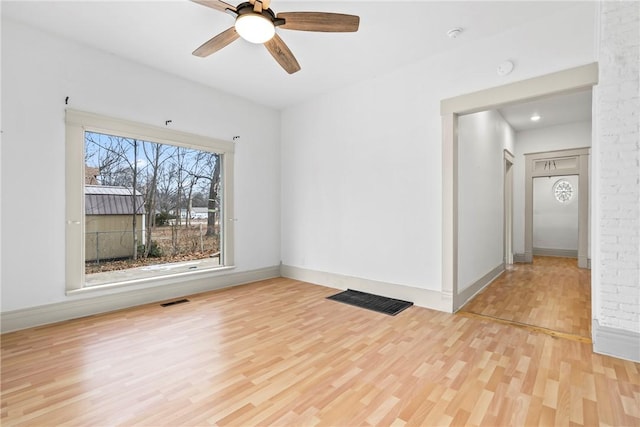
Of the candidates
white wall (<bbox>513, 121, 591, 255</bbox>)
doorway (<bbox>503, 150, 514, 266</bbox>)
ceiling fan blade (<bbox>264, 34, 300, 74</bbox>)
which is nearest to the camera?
ceiling fan blade (<bbox>264, 34, 300, 74</bbox>)

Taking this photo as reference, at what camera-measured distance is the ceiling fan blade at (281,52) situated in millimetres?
2594

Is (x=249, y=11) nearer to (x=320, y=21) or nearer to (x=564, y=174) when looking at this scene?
(x=320, y=21)

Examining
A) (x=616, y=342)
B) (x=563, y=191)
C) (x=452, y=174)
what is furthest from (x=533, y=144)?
(x=616, y=342)

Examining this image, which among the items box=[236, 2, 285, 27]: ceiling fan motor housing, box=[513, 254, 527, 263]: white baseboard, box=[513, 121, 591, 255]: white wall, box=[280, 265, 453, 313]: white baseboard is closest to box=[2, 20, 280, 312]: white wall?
box=[236, 2, 285, 27]: ceiling fan motor housing

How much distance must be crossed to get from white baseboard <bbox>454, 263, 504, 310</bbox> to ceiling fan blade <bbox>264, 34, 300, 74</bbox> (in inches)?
124

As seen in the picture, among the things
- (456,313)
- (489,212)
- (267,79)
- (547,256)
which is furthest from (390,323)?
(547,256)

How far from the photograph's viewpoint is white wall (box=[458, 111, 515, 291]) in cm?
385

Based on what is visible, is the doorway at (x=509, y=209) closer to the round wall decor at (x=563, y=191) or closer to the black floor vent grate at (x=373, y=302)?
the round wall decor at (x=563, y=191)

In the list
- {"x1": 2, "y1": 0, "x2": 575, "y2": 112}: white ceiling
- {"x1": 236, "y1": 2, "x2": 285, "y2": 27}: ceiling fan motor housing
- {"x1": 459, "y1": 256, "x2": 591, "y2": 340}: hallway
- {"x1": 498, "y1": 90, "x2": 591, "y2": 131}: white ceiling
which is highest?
{"x1": 498, "y1": 90, "x2": 591, "y2": 131}: white ceiling

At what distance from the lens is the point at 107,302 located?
11.3 feet

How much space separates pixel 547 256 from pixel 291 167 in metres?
7.11

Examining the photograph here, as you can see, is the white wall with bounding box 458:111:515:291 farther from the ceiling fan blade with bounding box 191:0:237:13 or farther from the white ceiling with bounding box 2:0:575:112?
the ceiling fan blade with bounding box 191:0:237:13

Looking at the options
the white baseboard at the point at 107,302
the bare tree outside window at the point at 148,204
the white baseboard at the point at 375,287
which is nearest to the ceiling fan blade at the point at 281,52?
the bare tree outside window at the point at 148,204

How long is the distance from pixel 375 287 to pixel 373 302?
0.37 meters
